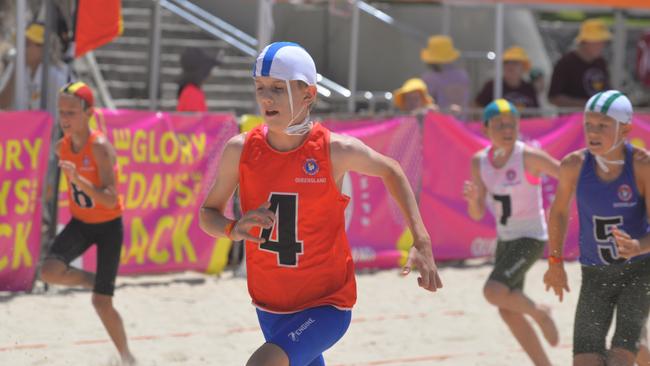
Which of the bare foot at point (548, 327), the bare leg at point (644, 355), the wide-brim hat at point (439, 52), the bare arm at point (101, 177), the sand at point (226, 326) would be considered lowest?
the sand at point (226, 326)

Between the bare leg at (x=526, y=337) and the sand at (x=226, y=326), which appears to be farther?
the sand at (x=226, y=326)

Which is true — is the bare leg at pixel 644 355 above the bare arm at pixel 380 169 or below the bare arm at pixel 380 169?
below

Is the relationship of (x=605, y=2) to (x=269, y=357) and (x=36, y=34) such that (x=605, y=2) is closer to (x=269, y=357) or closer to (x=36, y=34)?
(x=36, y=34)

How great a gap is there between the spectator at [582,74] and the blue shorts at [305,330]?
27.4ft

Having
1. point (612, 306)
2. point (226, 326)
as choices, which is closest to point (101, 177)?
point (226, 326)

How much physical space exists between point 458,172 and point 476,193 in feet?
12.3

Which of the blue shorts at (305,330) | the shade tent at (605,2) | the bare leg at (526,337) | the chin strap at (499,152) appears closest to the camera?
the blue shorts at (305,330)

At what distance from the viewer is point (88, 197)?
6.77 meters

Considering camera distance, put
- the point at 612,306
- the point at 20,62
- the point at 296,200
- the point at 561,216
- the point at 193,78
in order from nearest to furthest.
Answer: the point at 296,200, the point at 612,306, the point at 561,216, the point at 20,62, the point at 193,78

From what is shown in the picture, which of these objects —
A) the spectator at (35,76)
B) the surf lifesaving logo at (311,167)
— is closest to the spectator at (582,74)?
the spectator at (35,76)

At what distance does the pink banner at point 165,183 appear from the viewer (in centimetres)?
919

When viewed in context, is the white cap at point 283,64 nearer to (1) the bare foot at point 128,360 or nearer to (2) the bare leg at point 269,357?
(2) the bare leg at point 269,357

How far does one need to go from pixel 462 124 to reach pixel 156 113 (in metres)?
3.15

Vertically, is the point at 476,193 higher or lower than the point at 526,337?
higher
